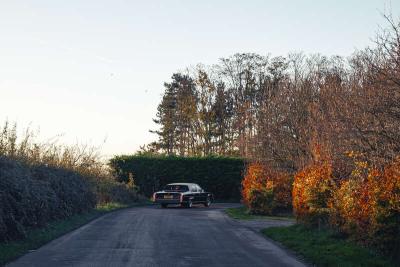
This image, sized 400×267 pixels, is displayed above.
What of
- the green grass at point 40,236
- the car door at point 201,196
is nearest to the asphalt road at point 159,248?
the green grass at point 40,236

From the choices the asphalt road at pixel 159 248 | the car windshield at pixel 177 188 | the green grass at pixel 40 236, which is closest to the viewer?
the asphalt road at pixel 159 248

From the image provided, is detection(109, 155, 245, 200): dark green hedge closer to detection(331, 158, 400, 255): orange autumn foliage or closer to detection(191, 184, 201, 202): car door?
detection(191, 184, 201, 202): car door

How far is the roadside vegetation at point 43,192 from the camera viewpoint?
14.5 metres

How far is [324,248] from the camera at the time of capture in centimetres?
1348

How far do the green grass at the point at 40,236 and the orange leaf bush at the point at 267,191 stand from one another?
25.0 feet

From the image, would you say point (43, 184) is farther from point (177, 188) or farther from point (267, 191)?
point (177, 188)

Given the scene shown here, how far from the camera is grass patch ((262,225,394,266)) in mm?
11602

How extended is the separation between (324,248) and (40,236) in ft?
25.9

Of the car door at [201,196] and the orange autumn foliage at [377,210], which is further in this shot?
the car door at [201,196]

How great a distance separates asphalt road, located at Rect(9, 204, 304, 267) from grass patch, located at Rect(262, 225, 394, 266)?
0.47 meters

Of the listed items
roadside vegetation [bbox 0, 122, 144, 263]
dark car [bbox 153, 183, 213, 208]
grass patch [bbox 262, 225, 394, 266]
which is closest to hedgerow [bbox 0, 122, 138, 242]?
roadside vegetation [bbox 0, 122, 144, 263]

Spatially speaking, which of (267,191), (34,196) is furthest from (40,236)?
(267,191)

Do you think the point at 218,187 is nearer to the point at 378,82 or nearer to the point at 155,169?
the point at 155,169

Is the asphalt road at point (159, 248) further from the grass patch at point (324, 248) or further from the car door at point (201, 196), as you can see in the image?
the car door at point (201, 196)
